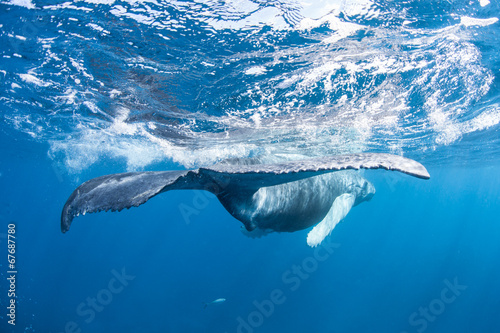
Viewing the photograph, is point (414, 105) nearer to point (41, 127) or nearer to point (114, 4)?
point (114, 4)

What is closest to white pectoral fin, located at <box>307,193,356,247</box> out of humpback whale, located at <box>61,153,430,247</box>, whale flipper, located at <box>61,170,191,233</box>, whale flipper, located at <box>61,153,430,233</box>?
humpback whale, located at <box>61,153,430,247</box>

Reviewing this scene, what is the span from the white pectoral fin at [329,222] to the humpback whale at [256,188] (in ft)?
0.08

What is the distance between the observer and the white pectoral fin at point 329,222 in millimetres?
6277

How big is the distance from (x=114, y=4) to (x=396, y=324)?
36.7 meters

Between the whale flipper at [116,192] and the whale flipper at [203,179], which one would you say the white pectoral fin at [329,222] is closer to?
the whale flipper at [203,179]

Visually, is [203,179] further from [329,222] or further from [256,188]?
[329,222]

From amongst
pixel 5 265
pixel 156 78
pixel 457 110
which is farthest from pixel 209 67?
pixel 5 265

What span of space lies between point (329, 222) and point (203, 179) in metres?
4.51

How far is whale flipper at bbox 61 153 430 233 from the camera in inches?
88.6

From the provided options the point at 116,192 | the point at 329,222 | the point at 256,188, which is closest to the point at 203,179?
the point at 256,188

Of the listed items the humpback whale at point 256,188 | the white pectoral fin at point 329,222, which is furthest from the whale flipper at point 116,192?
the white pectoral fin at point 329,222

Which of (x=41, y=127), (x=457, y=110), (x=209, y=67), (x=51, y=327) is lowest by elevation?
(x=51, y=327)

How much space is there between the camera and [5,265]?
151 feet

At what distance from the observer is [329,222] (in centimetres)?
659
